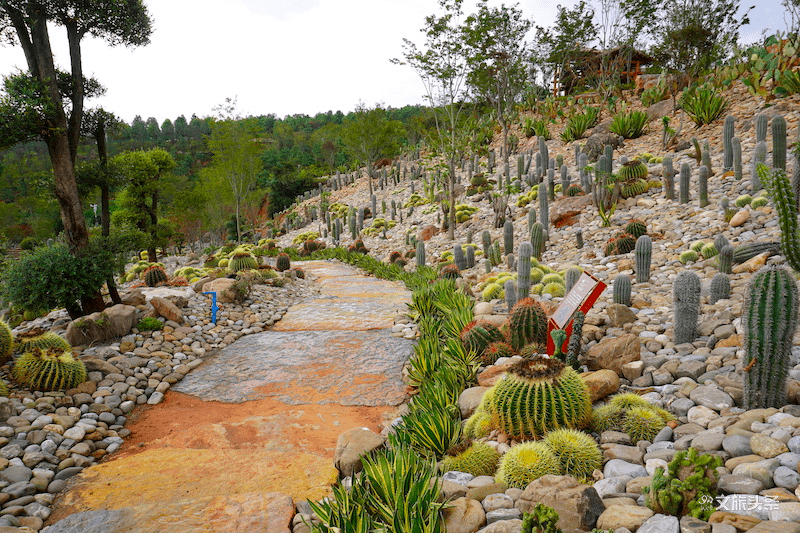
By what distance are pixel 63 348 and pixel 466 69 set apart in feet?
48.8

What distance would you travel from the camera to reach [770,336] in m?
3.20

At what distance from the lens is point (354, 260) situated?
61.7 feet

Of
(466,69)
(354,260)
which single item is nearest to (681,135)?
(466,69)

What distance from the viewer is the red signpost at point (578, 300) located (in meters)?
4.11

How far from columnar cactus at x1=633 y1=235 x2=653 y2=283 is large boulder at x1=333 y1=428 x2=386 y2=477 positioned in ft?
16.5

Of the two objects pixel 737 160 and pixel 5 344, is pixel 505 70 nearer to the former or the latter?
pixel 737 160

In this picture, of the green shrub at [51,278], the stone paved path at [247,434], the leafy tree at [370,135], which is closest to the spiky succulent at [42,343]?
the green shrub at [51,278]

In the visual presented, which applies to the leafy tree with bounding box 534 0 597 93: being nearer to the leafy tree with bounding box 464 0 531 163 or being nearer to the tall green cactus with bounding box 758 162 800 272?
the leafy tree with bounding box 464 0 531 163

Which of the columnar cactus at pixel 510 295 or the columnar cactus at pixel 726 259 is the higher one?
the columnar cactus at pixel 726 259

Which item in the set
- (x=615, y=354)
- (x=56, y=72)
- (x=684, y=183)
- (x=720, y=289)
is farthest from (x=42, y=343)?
(x=684, y=183)

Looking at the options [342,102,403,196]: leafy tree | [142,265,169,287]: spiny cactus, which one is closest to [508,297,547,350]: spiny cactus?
[142,265,169,287]: spiny cactus

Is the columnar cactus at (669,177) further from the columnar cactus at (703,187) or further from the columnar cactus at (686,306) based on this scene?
the columnar cactus at (686,306)

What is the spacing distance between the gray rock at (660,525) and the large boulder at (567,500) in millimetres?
246

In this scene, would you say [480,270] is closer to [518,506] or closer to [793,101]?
[518,506]
